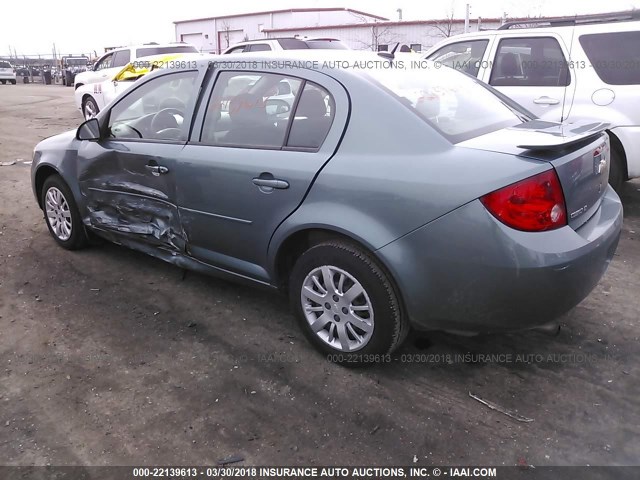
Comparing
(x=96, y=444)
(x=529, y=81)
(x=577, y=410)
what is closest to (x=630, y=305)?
(x=577, y=410)

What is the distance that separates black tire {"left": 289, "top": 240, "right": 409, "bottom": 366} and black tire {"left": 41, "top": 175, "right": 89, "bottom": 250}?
2.40 metres

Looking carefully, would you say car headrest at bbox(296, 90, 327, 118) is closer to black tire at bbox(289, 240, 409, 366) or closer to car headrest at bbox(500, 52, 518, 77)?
black tire at bbox(289, 240, 409, 366)

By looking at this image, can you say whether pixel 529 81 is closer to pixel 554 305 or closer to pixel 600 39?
pixel 600 39

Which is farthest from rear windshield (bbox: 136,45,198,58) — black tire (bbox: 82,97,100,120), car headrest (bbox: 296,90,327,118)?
car headrest (bbox: 296,90,327,118)

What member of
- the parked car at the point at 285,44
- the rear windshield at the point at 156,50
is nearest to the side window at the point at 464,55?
the parked car at the point at 285,44

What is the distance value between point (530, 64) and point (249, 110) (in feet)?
12.8

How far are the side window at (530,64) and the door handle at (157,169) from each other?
408 centimetres

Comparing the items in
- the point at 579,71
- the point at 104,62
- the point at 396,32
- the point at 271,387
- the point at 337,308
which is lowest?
the point at 271,387

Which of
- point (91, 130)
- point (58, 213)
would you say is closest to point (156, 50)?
point (58, 213)

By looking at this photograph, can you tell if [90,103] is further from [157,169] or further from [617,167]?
[617,167]

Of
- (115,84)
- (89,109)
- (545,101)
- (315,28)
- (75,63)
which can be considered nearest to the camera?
(545,101)

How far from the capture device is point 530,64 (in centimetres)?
580

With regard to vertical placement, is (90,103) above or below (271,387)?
above

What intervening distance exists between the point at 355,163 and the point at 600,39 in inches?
160
